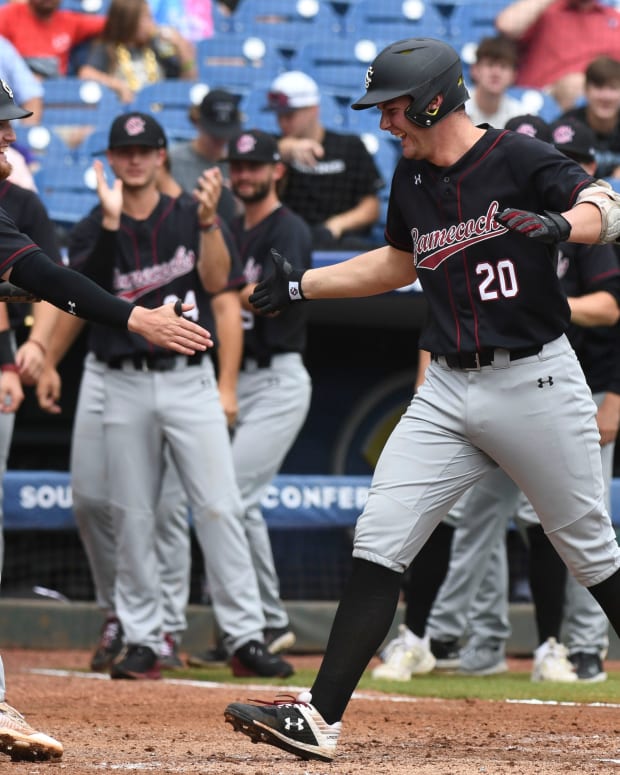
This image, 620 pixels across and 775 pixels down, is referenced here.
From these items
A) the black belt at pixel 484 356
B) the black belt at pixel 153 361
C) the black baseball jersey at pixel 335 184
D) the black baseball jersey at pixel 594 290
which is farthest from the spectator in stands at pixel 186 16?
the black belt at pixel 484 356

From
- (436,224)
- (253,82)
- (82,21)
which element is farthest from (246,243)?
A: (82,21)

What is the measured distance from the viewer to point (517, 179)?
3568 mm

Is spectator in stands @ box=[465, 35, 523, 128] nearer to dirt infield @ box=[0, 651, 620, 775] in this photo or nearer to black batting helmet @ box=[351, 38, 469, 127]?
dirt infield @ box=[0, 651, 620, 775]

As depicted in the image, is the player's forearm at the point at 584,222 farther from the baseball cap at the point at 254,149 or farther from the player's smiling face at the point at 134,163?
the baseball cap at the point at 254,149

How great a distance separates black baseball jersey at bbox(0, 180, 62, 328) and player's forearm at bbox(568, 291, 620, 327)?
1943mm

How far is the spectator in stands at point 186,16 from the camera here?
10.8 metres

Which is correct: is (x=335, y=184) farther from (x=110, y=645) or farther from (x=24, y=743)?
(x=24, y=743)

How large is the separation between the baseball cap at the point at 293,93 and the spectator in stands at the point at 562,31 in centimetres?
256

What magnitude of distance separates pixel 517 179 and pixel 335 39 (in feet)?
21.9

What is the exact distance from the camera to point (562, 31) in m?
9.95

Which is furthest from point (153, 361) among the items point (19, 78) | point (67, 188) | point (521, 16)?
point (521, 16)

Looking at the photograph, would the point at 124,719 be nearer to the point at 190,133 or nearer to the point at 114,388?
the point at 114,388

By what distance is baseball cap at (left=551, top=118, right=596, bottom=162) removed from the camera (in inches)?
222

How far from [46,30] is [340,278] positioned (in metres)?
6.56
